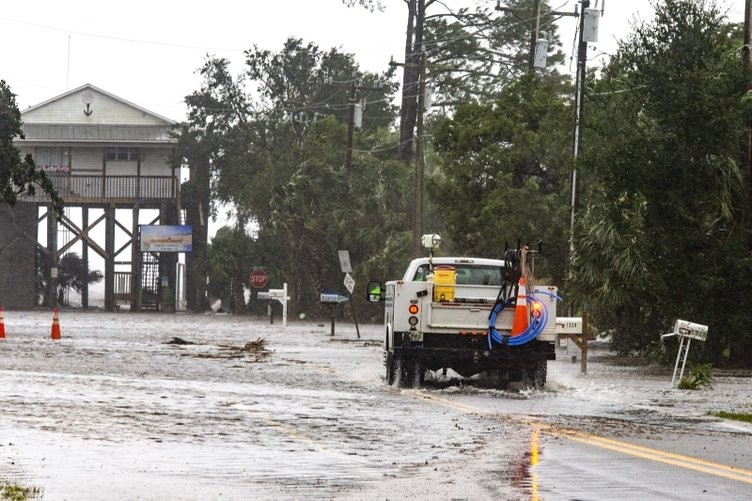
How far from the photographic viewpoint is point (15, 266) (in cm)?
7781

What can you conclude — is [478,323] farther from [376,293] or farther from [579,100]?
[579,100]

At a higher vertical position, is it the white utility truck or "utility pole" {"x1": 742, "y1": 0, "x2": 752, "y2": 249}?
"utility pole" {"x1": 742, "y1": 0, "x2": 752, "y2": 249}

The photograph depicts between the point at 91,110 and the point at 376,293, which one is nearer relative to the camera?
the point at 376,293

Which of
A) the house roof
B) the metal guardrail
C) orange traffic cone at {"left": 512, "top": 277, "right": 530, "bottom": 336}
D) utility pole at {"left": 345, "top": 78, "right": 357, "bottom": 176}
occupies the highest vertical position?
the house roof

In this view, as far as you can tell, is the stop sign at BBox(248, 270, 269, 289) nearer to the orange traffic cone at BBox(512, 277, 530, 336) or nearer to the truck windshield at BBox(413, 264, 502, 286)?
the truck windshield at BBox(413, 264, 502, 286)

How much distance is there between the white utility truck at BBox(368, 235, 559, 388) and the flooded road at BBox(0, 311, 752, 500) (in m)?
0.54

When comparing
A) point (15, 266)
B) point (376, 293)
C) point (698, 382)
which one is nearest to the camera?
point (698, 382)

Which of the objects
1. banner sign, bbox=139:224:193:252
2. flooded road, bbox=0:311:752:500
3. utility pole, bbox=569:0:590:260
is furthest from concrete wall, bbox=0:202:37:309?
flooded road, bbox=0:311:752:500

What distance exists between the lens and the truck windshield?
80.5 feet

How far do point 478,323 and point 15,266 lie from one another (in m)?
58.3

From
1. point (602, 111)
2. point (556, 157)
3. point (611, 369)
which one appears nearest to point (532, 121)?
point (556, 157)

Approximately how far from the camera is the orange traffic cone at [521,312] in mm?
22344

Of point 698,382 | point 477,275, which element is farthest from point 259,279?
point 698,382

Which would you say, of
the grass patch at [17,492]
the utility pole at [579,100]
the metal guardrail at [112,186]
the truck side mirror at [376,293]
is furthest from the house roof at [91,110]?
the grass patch at [17,492]
